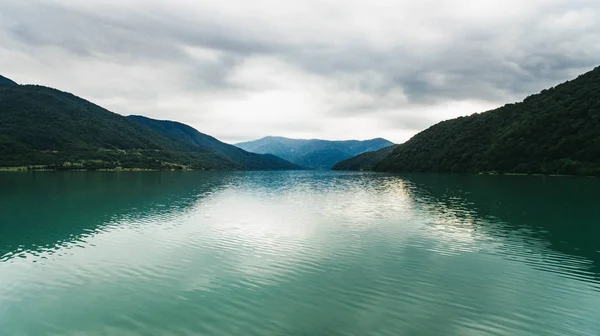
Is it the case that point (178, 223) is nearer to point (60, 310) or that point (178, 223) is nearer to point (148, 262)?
point (148, 262)

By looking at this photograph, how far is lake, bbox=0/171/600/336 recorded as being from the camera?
70.1ft

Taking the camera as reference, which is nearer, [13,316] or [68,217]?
[13,316]

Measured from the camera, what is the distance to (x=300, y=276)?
30.3 metres

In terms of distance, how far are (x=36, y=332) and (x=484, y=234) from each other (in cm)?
4989

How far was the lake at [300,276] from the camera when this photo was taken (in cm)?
2136

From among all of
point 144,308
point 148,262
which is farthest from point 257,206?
point 144,308

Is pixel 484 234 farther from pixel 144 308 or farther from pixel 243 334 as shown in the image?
pixel 144 308

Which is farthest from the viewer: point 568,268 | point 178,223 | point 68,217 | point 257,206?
point 257,206

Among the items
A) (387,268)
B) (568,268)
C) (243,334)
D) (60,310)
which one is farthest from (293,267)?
(568,268)

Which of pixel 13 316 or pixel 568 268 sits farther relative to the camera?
pixel 568 268

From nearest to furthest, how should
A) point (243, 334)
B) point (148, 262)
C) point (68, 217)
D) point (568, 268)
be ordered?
point (243, 334), point (568, 268), point (148, 262), point (68, 217)

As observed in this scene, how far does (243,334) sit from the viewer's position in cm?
1975

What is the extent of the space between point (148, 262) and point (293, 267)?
14841 mm

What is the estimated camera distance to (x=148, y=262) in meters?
35.0
